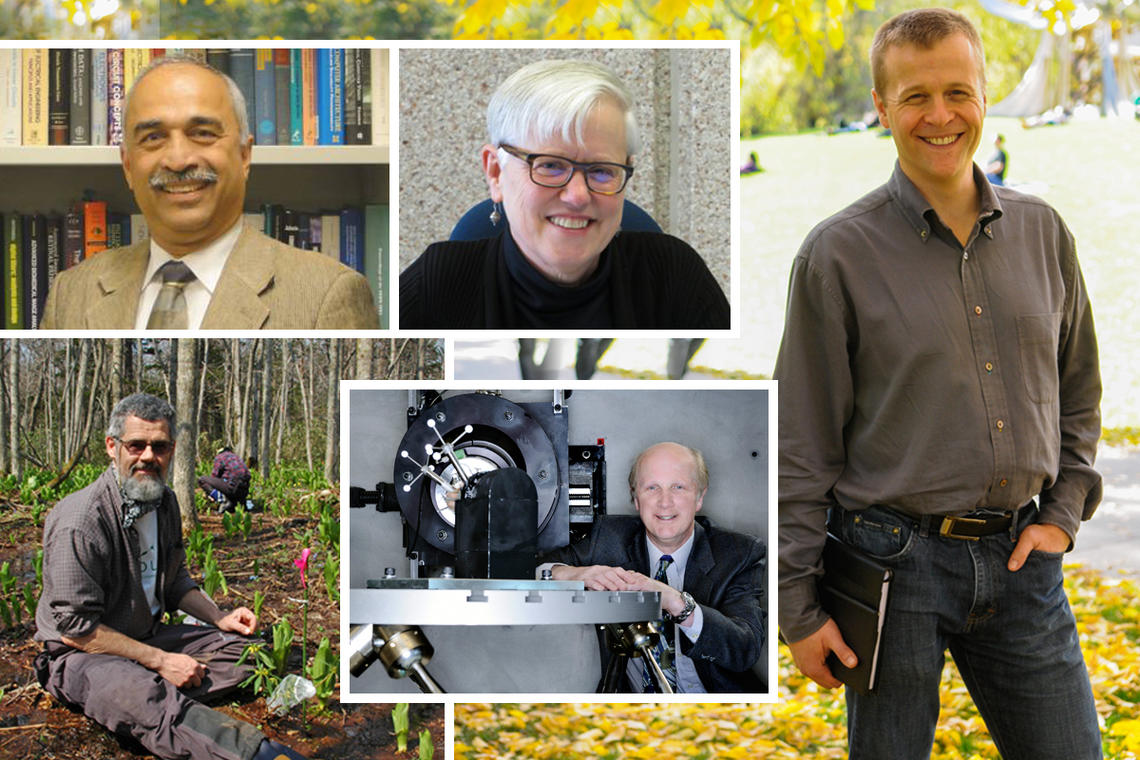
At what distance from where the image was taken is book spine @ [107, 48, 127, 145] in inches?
99.1

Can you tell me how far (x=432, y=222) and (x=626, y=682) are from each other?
104cm

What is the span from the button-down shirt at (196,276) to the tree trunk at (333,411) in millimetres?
281

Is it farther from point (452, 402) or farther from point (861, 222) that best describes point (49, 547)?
point (861, 222)

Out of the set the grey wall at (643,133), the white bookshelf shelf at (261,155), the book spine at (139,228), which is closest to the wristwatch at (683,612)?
the grey wall at (643,133)

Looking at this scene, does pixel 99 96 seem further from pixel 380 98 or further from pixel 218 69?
pixel 380 98

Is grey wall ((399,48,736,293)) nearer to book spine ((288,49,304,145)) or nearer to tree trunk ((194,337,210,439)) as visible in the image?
book spine ((288,49,304,145))

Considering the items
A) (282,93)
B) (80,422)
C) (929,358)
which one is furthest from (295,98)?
(929,358)

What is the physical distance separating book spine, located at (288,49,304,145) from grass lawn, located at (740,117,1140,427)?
3955 mm

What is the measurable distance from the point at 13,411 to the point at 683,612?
1.52m

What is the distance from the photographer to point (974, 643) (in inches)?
92.5

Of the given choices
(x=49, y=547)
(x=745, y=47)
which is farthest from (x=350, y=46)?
(x=745, y=47)

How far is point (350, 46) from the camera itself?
2.53 m

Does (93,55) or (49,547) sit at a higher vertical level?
(93,55)

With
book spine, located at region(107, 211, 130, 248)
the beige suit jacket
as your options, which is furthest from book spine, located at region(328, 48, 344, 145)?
book spine, located at region(107, 211, 130, 248)
